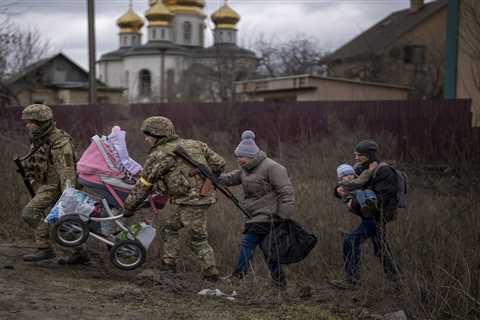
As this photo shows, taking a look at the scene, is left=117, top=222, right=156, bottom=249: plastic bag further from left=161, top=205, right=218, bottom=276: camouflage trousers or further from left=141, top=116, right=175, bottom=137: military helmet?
left=141, top=116, right=175, bottom=137: military helmet

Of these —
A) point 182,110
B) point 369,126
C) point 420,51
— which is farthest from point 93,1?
point 420,51

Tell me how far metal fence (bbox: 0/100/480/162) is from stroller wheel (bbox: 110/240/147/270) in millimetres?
7817

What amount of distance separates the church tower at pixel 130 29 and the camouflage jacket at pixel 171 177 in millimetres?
69794

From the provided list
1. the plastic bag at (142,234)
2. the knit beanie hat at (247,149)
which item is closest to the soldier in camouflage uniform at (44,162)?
the plastic bag at (142,234)

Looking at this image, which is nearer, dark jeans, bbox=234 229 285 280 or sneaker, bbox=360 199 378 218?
sneaker, bbox=360 199 378 218

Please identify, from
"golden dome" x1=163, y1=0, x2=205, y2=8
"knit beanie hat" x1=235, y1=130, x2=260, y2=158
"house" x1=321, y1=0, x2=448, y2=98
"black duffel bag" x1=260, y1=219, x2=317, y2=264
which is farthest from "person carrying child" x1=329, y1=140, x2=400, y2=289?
"golden dome" x1=163, y1=0, x2=205, y2=8

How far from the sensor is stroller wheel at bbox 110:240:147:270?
6.87 metres

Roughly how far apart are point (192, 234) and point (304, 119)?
42.1 ft

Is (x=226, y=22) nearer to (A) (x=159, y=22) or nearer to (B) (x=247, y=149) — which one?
(A) (x=159, y=22)

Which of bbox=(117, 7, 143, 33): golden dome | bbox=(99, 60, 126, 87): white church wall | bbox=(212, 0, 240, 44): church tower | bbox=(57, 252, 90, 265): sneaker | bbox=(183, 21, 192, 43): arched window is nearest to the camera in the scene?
bbox=(57, 252, 90, 265): sneaker

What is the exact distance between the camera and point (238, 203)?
6.84m

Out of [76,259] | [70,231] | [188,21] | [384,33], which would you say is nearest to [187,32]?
[188,21]

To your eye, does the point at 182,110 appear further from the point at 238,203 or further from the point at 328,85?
the point at 238,203

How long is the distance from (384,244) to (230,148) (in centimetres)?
1015
